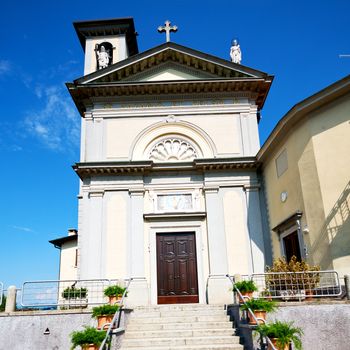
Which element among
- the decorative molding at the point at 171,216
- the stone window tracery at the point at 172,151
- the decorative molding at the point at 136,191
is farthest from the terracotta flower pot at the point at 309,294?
the stone window tracery at the point at 172,151

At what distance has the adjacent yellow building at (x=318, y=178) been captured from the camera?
1134 cm

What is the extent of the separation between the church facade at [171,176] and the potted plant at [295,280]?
3779 mm

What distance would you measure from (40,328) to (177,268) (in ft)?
21.1

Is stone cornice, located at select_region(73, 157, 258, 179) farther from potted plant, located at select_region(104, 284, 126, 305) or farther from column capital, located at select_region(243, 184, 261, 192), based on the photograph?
potted plant, located at select_region(104, 284, 126, 305)

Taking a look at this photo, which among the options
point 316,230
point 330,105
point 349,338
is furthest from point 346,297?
point 330,105

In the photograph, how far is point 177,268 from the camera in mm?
15750

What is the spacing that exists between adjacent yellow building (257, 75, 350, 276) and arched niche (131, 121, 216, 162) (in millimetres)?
3801

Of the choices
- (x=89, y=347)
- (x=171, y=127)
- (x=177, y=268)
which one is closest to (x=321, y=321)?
(x=89, y=347)

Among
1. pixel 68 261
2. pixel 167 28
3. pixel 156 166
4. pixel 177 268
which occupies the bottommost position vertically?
pixel 177 268

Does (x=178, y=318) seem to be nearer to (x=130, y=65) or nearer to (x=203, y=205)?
(x=203, y=205)

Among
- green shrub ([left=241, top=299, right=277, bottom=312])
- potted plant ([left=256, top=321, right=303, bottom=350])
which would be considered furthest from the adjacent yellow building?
potted plant ([left=256, top=321, right=303, bottom=350])

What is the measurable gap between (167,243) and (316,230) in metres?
6.20

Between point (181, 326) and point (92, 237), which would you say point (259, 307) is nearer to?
point (181, 326)

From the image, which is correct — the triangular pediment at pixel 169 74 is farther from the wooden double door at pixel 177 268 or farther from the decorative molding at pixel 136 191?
the wooden double door at pixel 177 268
